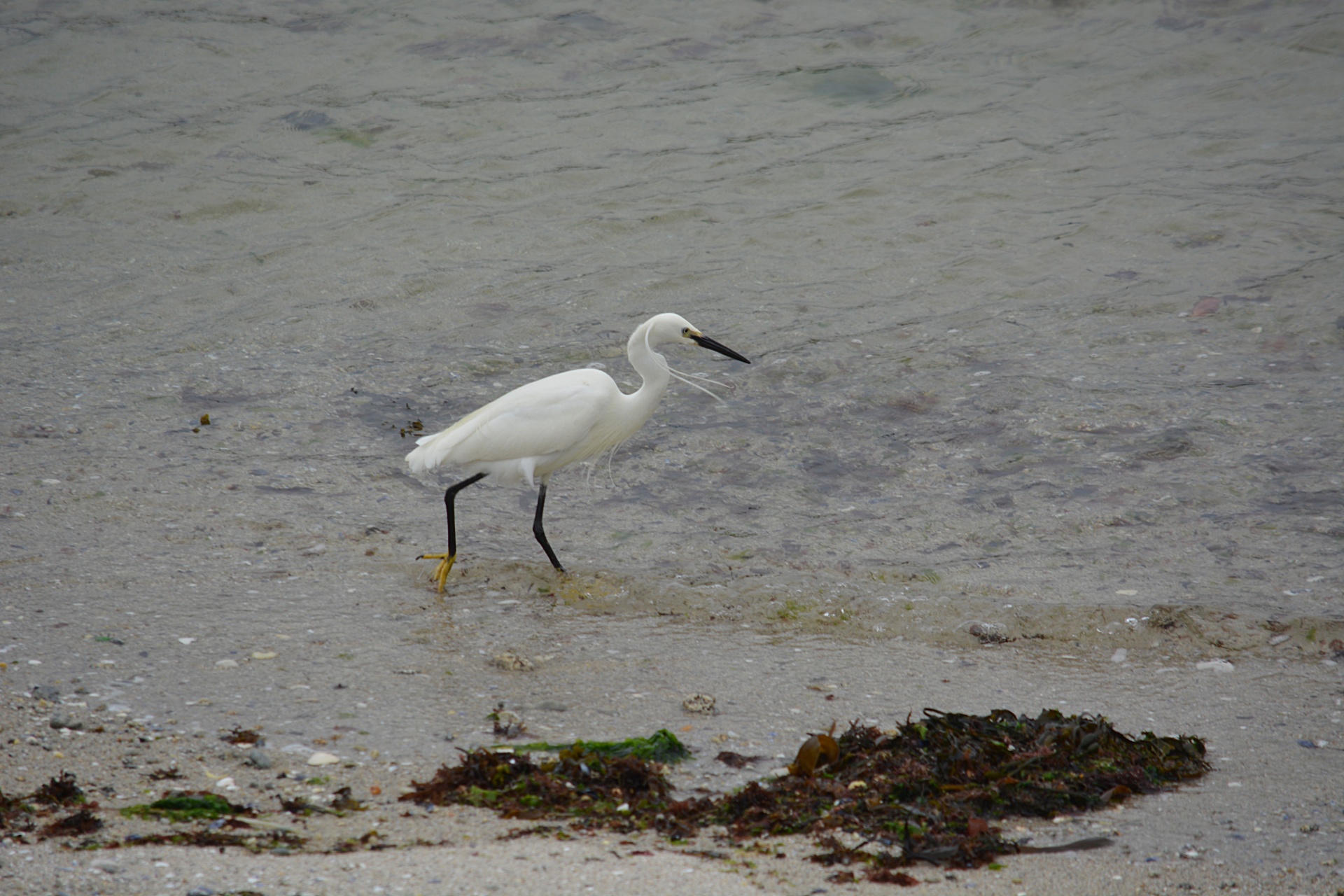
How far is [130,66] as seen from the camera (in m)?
11.9

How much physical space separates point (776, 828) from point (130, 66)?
1175cm

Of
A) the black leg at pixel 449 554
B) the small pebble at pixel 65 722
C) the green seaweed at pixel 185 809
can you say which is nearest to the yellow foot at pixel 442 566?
the black leg at pixel 449 554

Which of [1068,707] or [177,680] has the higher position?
[177,680]

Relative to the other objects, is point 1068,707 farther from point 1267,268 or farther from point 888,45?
point 888,45

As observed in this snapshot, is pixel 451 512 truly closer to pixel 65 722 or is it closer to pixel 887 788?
pixel 65 722

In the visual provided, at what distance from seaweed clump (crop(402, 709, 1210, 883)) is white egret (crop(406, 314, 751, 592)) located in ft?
6.24

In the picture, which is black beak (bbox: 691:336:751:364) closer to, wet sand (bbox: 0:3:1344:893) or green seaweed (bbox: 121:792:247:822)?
wet sand (bbox: 0:3:1344:893)

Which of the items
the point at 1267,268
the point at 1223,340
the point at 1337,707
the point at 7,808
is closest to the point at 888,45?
the point at 1267,268

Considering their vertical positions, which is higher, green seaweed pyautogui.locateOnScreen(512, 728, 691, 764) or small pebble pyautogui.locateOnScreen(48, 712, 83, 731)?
small pebble pyautogui.locateOnScreen(48, 712, 83, 731)

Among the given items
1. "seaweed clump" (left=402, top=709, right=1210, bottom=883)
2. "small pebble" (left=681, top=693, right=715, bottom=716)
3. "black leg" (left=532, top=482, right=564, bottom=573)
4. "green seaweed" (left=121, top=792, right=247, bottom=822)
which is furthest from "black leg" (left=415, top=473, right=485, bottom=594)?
"green seaweed" (left=121, top=792, right=247, bottom=822)

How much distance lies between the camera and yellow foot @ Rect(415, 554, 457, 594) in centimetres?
482

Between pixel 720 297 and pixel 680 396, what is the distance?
135cm

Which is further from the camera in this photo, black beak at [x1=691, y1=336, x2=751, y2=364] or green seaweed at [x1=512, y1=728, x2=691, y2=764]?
black beak at [x1=691, y1=336, x2=751, y2=364]

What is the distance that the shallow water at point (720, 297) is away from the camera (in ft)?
16.6
